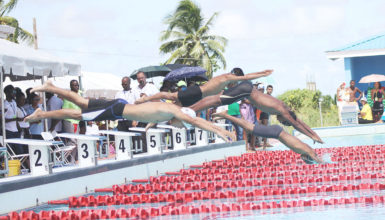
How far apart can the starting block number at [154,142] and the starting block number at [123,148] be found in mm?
1233

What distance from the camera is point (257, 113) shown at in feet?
62.0

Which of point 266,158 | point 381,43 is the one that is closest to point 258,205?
point 266,158

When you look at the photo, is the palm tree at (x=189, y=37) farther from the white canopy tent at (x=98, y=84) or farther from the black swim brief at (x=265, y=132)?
the black swim brief at (x=265, y=132)

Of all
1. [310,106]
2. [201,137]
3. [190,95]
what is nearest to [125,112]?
[190,95]

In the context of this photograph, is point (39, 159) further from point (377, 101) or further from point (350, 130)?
point (377, 101)

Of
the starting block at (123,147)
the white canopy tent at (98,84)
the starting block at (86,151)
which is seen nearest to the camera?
the starting block at (86,151)

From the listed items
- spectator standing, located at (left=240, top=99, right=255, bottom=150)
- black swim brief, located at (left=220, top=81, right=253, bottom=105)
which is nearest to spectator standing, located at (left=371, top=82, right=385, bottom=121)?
spectator standing, located at (left=240, top=99, right=255, bottom=150)

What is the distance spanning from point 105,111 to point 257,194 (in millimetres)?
2427

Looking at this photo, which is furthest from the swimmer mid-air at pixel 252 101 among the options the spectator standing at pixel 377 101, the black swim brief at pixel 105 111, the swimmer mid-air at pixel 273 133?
the spectator standing at pixel 377 101

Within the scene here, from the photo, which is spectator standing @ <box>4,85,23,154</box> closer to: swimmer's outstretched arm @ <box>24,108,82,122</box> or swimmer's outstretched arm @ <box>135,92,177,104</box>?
swimmer's outstretched arm @ <box>24,108,82,122</box>

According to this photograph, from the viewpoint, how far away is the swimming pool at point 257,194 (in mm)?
7438

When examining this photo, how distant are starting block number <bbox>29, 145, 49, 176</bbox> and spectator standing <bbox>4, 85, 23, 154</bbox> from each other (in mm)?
1633

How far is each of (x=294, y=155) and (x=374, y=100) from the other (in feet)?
38.8

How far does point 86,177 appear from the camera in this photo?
1054cm
